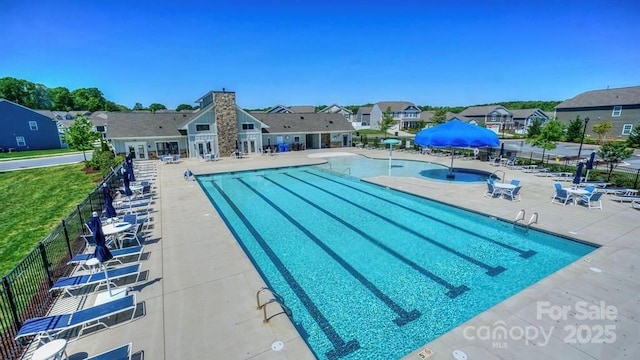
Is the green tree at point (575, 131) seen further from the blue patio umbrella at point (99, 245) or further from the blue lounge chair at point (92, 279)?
the blue patio umbrella at point (99, 245)

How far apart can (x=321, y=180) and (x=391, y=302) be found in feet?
43.4

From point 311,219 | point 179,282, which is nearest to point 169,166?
point 311,219

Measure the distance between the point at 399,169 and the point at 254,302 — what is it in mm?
18591

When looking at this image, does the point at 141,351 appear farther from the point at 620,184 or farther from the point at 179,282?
the point at 620,184

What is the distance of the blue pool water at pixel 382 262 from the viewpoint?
602 cm

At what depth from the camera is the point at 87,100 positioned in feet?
275

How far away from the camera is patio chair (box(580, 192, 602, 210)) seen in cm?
1187

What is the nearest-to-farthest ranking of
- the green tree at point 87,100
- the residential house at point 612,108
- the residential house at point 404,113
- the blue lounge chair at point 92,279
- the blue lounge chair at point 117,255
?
the blue lounge chair at point 92,279 < the blue lounge chair at point 117,255 < the residential house at point 612,108 < the residential house at point 404,113 < the green tree at point 87,100

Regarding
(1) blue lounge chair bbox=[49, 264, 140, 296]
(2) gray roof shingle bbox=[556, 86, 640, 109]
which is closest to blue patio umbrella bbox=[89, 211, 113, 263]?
(1) blue lounge chair bbox=[49, 264, 140, 296]

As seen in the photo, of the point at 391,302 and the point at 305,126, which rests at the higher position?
the point at 305,126

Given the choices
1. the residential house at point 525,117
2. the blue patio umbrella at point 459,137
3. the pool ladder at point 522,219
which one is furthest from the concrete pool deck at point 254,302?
the residential house at point 525,117

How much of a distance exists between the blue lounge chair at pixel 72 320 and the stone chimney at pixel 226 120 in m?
25.4

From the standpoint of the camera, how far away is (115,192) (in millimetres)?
A: 15180

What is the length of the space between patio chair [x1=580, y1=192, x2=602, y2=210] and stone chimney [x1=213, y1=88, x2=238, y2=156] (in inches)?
1084
